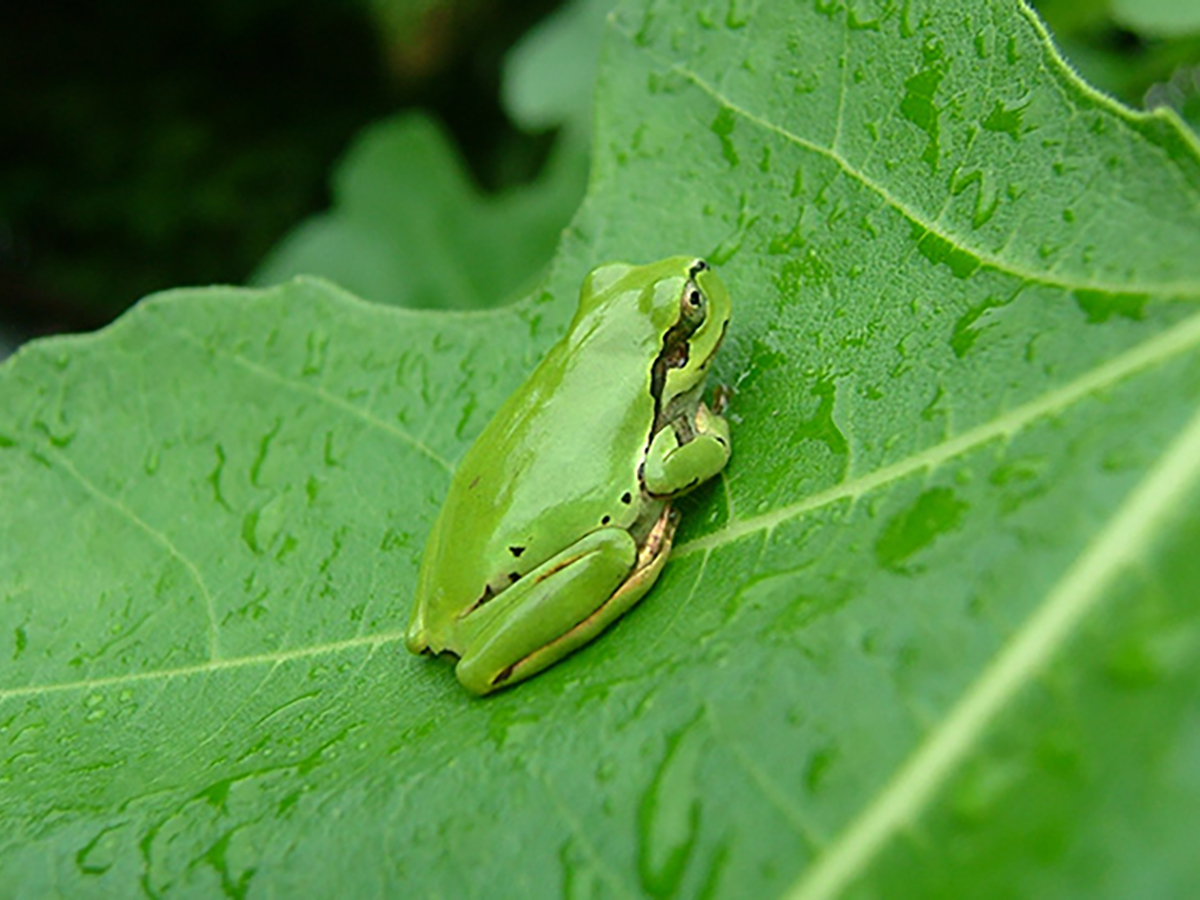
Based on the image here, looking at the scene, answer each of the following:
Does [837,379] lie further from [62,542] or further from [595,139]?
[62,542]

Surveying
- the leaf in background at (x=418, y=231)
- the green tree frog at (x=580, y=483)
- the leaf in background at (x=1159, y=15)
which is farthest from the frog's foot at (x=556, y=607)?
the leaf in background at (x=418, y=231)

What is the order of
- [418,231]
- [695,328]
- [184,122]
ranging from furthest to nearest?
[184,122]
[418,231]
[695,328]

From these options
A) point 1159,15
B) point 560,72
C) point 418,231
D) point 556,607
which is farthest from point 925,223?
point 418,231

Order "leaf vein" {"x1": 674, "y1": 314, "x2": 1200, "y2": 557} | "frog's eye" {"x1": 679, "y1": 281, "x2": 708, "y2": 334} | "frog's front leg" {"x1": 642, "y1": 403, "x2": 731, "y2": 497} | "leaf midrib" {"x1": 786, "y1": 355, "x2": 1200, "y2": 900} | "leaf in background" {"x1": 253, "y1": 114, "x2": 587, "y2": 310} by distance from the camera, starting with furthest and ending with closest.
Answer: "leaf in background" {"x1": 253, "y1": 114, "x2": 587, "y2": 310}
"frog's eye" {"x1": 679, "y1": 281, "x2": 708, "y2": 334}
"frog's front leg" {"x1": 642, "y1": 403, "x2": 731, "y2": 497}
"leaf vein" {"x1": 674, "y1": 314, "x2": 1200, "y2": 557}
"leaf midrib" {"x1": 786, "y1": 355, "x2": 1200, "y2": 900}

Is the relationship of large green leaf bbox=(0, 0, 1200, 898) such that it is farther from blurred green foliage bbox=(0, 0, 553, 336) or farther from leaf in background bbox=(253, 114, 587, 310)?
blurred green foliage bbox=(0, 0, 553, 336)

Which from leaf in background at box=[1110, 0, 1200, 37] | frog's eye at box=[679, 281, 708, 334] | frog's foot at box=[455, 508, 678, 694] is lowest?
leaf in background at box=[1110, 0, 1200, 37]

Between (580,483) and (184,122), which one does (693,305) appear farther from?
(184,122)

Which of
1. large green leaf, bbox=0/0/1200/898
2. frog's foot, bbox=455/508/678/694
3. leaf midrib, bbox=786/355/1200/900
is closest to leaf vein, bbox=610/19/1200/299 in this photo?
large green leaf, bbox=0/0/1200/898
